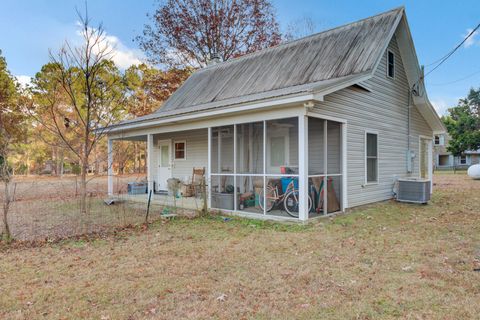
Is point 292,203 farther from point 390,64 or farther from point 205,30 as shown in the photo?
point 205,30

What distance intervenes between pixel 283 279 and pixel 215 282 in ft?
2.61

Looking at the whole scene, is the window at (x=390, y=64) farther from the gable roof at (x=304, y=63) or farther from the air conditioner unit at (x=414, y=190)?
the air conditioner unit at (x=414, y=190)

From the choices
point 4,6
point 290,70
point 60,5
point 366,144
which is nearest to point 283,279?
point 366,144

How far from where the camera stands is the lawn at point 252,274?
2.86 metres

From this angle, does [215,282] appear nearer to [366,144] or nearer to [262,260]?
[262,260]

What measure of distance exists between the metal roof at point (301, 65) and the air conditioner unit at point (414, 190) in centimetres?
388

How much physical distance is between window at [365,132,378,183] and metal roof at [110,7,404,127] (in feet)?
6.82

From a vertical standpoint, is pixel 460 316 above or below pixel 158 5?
below

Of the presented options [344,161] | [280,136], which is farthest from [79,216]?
[344,161]

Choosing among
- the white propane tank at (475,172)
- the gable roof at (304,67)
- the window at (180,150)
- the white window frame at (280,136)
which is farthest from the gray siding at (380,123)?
the white propane tank at (475,172)

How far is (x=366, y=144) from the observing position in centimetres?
852

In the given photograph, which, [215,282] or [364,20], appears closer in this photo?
[215,282]

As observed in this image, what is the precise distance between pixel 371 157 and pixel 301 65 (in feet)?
11.1

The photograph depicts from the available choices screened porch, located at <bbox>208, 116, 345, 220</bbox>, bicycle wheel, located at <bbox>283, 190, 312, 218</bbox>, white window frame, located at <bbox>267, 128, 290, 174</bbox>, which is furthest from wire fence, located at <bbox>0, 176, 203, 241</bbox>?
bicycle wheel, located at <bbox>283, 190, 312, 218</bbox>
